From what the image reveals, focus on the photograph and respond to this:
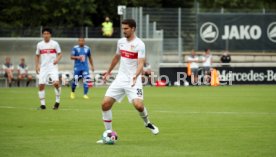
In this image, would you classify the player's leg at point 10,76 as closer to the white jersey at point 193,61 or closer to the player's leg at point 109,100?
the white jersey at point 193,61

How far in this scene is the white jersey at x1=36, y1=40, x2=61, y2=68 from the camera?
21516mm

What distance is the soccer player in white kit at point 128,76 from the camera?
13234mm

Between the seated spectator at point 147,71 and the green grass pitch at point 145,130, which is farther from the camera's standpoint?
the seated spectator at point 147,71

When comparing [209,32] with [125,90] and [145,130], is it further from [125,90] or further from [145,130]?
[125,90]

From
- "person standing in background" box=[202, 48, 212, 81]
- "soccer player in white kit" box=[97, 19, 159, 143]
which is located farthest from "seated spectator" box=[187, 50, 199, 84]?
"soccer player in white kit" box=[97, 19, 159, 143]

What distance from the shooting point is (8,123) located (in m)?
16.8

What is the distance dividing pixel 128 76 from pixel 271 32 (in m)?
33.1

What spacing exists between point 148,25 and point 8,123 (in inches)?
957

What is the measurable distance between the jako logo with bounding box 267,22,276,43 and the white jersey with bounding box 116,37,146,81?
32788mm

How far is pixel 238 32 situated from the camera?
45.1 m

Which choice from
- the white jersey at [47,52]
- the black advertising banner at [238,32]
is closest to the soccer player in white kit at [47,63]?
the white jersey at [47,52]

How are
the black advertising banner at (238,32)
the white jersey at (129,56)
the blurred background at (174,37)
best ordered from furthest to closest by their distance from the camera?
the black advertising banner at (238,32), the blurred background at (174,37), the white jersey at (129,56)

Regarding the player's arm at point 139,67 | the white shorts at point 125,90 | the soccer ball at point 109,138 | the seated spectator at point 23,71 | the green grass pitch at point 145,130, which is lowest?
the seated spectator at point 23,71

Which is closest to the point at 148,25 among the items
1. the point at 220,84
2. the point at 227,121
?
the point at 220,84
